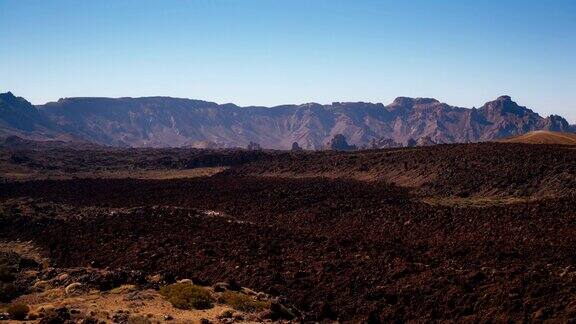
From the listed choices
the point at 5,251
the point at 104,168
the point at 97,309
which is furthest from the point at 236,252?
the point at 104,168

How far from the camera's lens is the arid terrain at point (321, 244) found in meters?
17.2

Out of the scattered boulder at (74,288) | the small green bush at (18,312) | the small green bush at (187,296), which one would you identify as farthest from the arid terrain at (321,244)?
the small green bush at (18,312)

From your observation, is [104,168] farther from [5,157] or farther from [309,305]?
[309,305]

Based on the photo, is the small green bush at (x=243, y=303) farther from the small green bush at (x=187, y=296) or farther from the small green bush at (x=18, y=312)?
the small green bush at (x=18, y=312)

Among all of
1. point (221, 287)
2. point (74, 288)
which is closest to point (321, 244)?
point (221, 287)

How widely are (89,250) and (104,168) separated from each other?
60.4 metres

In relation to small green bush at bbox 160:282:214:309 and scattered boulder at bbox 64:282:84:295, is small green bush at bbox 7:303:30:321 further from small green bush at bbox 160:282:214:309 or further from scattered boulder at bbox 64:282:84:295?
small green bush at bbox 160:282:214:309

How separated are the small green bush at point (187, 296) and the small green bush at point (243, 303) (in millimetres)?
582

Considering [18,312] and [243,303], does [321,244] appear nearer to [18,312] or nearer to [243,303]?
[243,303]

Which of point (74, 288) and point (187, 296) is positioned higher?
point (187, 296)

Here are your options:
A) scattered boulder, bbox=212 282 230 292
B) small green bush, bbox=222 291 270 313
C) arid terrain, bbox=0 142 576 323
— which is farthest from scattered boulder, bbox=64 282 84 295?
small green bush, bbox=222 291 270 313

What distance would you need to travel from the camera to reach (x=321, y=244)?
26328mm

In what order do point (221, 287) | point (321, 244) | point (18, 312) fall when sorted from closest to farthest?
point (18, 312) < point (221, 287) < point (321, 244)

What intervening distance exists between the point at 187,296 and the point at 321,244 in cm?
1016
